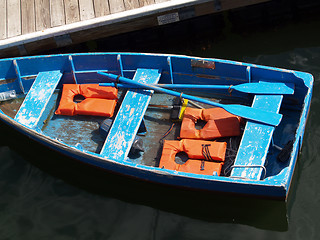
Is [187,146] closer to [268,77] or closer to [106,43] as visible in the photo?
[268,77]

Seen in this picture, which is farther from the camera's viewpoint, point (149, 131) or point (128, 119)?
point (149, 131)

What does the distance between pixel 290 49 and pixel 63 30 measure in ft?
16.2

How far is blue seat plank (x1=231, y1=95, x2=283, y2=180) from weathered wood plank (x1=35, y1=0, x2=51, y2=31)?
5046mm

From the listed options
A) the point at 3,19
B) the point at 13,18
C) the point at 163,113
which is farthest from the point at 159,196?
the point at 3,19

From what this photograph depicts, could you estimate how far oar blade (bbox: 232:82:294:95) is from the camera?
782 centimetres

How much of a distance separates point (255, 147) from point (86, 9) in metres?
5.01

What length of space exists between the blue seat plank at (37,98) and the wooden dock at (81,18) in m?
1.19

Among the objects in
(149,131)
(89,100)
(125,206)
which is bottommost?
(125,206)

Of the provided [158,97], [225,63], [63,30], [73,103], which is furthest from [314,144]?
[63,30]

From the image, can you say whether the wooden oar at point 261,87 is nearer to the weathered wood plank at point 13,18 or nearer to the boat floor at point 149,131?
the boat floor at point 149,131

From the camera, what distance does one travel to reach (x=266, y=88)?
26.0 feet

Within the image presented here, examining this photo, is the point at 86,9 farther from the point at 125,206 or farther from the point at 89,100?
the point at 125,206

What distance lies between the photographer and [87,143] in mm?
8492

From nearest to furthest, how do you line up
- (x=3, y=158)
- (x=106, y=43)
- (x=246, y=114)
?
1. (x=246, y=114)
2. (x=3, y=158)
3. (x=106, y=43)
